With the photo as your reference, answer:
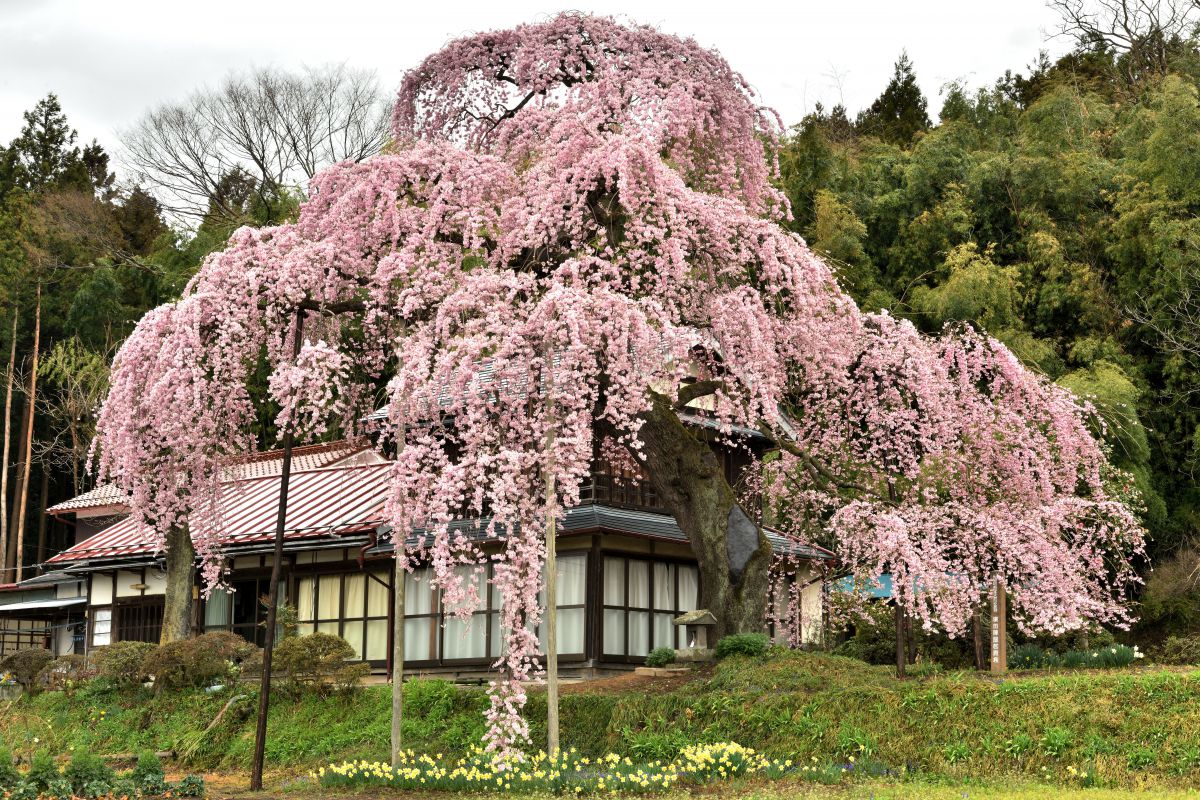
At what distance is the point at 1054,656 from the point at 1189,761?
5.26 metres

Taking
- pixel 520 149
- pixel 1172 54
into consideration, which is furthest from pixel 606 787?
pixel 1172 54

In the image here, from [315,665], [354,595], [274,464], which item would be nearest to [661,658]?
[315,665]

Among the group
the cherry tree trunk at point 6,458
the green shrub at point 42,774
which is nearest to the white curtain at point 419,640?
the green shrub at point 42,774

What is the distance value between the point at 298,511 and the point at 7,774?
14.0 metres

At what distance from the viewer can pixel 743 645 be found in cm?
1619

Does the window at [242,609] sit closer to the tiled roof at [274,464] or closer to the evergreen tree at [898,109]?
the tiled roof at [274,464]

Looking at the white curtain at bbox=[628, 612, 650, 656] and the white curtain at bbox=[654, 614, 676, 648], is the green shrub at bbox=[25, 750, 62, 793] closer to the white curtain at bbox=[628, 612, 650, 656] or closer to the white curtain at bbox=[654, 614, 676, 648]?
the white curtain at bbox=[628, 612, 650, 656]

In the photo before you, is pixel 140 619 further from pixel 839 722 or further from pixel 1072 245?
pixel 1072 245

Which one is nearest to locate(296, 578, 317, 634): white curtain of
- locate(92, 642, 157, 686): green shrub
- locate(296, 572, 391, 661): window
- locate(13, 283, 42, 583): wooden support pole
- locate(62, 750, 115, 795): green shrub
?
locate(296, 572, 391, 661): window

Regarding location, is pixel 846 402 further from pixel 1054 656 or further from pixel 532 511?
pixel 532 511

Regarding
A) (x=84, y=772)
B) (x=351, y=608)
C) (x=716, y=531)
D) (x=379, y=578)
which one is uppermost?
(x=716, y=531)

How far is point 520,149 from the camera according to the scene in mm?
16531

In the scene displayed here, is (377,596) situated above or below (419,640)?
above

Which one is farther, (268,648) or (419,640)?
(419,640)
